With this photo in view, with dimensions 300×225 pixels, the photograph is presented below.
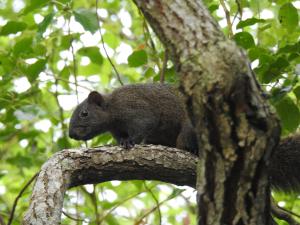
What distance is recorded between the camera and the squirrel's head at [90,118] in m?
5.54

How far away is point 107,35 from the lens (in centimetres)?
645

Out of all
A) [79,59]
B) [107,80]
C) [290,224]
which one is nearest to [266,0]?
[290,224]

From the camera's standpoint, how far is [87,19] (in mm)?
4363

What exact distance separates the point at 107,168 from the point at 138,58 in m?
1.16

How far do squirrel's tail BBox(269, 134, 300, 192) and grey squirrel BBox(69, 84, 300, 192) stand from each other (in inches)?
25.9

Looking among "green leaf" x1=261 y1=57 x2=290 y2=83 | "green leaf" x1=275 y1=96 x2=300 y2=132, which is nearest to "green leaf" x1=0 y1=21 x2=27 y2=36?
"green leaf" x1=261 y1=57 x2=290 y2=83

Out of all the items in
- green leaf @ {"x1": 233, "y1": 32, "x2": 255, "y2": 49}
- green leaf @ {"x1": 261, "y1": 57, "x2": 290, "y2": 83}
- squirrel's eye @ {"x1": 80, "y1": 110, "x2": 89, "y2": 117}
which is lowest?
green leaf @ {"x1": 261, "y1": 57, "x2": 290, "y2": 83}

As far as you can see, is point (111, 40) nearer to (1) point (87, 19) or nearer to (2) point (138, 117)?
(2) point (138, 117)

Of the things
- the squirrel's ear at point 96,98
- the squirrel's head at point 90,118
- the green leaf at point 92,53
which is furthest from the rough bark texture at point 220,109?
the squirrel's ear at point 96,98

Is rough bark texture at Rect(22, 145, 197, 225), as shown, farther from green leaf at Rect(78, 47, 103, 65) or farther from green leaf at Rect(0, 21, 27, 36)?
green leaf at Rect(78, 47, 103, 65)

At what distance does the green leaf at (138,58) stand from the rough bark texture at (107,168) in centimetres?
90

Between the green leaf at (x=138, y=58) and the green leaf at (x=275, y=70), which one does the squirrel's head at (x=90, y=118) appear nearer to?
the green leaf at (x=138, y=58)

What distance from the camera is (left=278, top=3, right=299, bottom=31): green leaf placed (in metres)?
4.11

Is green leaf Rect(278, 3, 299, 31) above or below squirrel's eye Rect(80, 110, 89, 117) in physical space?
below
